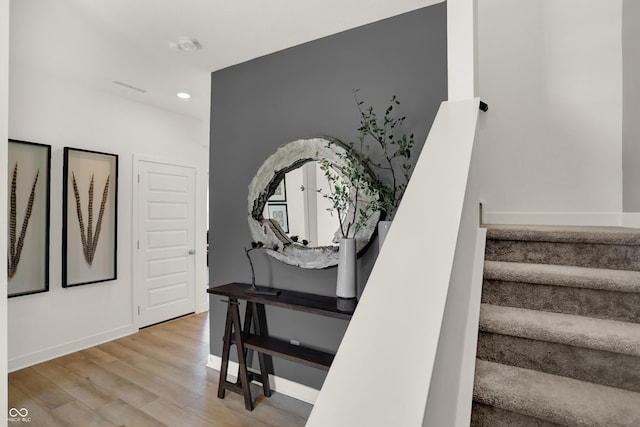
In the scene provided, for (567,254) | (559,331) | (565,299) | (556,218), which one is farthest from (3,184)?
(556,218)

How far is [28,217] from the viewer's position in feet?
9.82

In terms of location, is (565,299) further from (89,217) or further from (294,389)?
(89,217)

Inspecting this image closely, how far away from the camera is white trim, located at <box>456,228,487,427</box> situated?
3.06 ft

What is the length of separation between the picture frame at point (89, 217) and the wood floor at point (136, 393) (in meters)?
0.80

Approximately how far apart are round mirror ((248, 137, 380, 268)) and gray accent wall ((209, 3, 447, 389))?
120 mm

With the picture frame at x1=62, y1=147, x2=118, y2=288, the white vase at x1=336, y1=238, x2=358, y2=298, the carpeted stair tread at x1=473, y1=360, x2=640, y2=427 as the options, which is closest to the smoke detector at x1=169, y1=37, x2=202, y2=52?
the picture frame at x1=62, y1=147, x2=118, y2=288

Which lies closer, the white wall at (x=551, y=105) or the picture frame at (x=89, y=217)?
the white wall at (x=551, y=105)

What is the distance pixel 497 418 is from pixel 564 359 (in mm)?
317

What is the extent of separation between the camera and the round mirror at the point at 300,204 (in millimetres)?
2477

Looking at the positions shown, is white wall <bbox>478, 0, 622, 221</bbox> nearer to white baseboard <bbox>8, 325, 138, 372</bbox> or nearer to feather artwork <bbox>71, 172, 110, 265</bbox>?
feather artwork <bbox>71, 172, 110, 265</bbox>

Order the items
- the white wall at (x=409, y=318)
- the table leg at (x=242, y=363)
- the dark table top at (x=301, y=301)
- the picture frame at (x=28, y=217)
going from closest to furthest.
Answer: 1. the white wall at (x=409, y=318)
2. the dark table top at (x=301, y=301)
3. the table leg at (x=242, y=363)
4. the picture frame at (x=28, y=217)

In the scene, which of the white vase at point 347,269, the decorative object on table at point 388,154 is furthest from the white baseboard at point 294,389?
the decorative object on table at point 388,154

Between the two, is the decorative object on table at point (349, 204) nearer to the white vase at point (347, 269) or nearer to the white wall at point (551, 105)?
the white vase at point (347, 269)

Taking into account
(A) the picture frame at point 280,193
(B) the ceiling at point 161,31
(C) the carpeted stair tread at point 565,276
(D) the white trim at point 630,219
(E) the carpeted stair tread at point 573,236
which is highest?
(B) the ceiling at point 161,31
